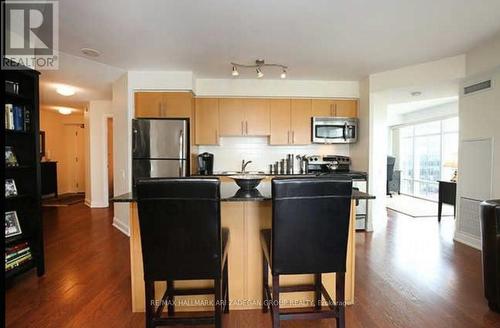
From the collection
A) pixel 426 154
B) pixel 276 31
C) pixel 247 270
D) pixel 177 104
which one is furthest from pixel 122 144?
pixel 426 154

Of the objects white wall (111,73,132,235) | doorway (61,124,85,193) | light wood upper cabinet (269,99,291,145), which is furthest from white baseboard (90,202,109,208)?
light wood upper cabinet (269,99,291,145)

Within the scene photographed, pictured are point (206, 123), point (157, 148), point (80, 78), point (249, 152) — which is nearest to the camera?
point (157, 148)

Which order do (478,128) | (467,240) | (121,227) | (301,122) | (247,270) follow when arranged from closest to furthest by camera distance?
(247,270)
(478,128)
(467,240)
(121,227)
(301,122)

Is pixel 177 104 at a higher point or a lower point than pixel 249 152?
higher

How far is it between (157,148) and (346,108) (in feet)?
10.5

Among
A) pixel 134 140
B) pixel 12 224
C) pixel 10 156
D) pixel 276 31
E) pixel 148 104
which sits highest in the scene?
pixel 276 31

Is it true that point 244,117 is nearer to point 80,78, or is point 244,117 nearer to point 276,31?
point 276,31

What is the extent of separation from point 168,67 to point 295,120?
217 centimetres

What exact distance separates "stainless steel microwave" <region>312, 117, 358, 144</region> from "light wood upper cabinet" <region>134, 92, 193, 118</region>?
2102mm

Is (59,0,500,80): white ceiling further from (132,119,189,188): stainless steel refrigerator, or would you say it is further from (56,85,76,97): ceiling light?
(56,85,76,97): ceiling light

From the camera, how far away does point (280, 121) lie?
437 cm

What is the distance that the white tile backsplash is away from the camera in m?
4.61

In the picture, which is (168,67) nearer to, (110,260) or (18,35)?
(18,35)

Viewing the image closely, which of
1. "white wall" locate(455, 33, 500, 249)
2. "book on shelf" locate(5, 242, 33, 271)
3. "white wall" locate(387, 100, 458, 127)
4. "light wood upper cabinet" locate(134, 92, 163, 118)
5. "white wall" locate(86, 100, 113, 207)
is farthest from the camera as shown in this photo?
"white wall" locate(387, 100, 458, 127)
